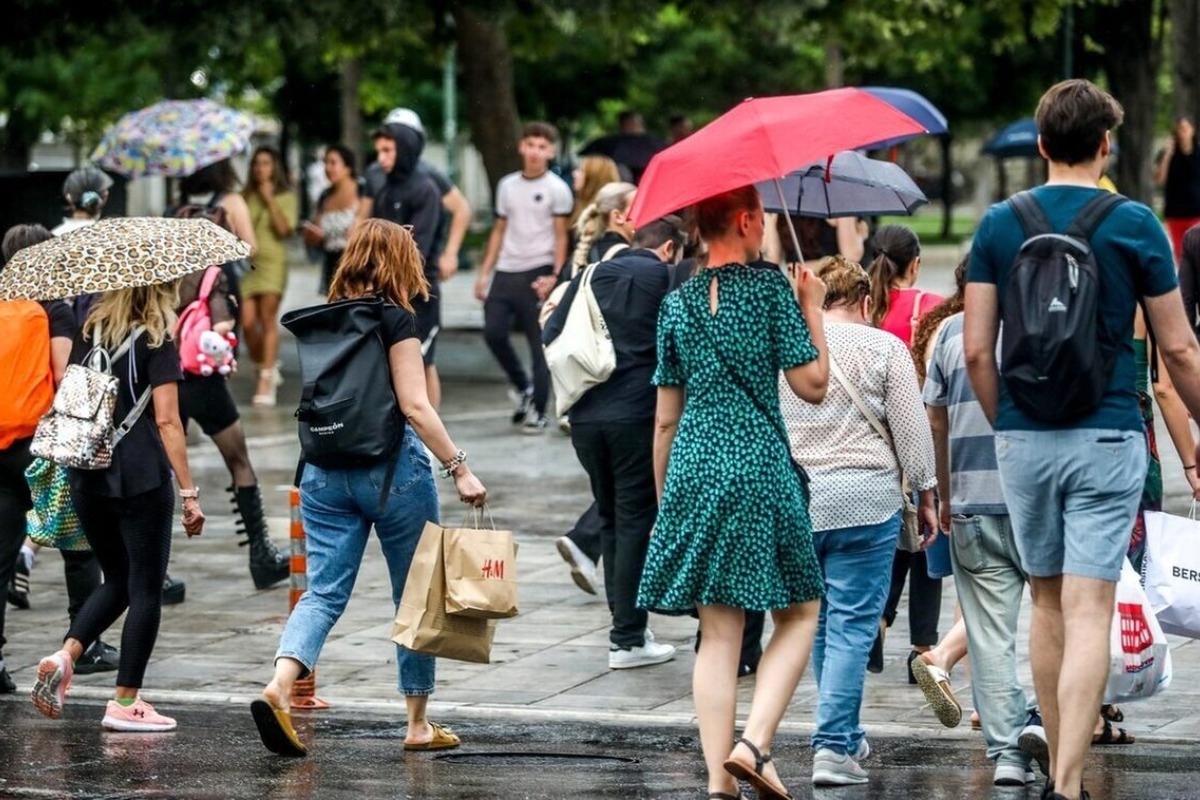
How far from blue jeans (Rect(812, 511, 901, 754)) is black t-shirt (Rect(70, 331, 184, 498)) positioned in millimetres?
2418

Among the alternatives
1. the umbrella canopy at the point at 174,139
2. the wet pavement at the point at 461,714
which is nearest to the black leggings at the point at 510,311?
the umbrella canopy at the point at 174,139

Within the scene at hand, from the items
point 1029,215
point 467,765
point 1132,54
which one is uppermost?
point 1029,215

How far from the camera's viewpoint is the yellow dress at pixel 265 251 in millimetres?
17344

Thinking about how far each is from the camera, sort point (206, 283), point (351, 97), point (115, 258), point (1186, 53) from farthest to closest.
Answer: point (351, 97), point (1186, 53), point (206, 283), point (115, 258)

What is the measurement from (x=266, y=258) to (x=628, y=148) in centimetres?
421

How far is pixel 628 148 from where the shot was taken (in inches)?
800

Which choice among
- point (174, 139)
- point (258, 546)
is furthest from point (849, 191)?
point (174, 139)

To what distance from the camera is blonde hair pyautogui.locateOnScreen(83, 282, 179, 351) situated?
7.71 m

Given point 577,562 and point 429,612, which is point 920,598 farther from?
point 429,612

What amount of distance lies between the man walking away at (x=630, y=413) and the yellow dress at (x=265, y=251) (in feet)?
29.5

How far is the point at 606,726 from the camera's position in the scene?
7.67 metres

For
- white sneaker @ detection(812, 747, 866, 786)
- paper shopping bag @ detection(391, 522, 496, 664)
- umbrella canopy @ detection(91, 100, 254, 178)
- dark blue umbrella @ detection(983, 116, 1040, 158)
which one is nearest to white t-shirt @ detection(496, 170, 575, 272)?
umbrella canopy @ detection(91, 100, 254, 178)

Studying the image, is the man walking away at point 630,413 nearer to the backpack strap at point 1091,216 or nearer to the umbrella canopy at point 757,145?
the umbrella canopy at point 757,145

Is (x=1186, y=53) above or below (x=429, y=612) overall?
below
